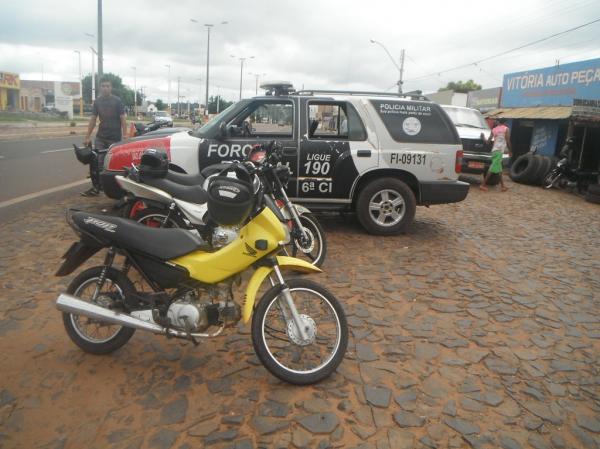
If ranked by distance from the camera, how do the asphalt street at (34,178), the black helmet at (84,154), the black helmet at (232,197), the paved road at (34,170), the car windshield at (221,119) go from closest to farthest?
the black helmet at (232,197)
the car windshield at (221,119)
the black helmet at (84,154)
the asphalt street at (34,178)
the paved road at (34,170)

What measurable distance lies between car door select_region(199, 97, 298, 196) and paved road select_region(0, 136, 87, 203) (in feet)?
13.4

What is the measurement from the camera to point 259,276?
3213 millimetres

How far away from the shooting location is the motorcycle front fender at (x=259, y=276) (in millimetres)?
3133

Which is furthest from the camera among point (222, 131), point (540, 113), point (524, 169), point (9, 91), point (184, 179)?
point (9, 91)

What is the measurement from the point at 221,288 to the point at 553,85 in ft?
63.0

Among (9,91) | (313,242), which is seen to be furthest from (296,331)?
(9,91)

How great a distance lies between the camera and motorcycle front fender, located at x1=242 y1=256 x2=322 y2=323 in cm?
313

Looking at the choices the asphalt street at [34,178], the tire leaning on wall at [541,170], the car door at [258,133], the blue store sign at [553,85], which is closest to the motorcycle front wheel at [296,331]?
the car door at [258,133]

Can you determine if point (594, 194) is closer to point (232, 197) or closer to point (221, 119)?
point (221, 119)

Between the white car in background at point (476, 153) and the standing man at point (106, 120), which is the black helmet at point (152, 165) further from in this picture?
the white car in background at point (476, 153)

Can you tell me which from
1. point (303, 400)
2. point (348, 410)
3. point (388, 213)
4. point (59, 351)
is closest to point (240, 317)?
point (303, 400)

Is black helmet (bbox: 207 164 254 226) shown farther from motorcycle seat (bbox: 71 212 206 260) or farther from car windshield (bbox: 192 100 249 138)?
car windshield (bbox: 192 100 249 138)

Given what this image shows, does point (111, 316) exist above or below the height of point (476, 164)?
below

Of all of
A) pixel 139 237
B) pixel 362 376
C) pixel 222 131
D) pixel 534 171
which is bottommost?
pixel 362 376
